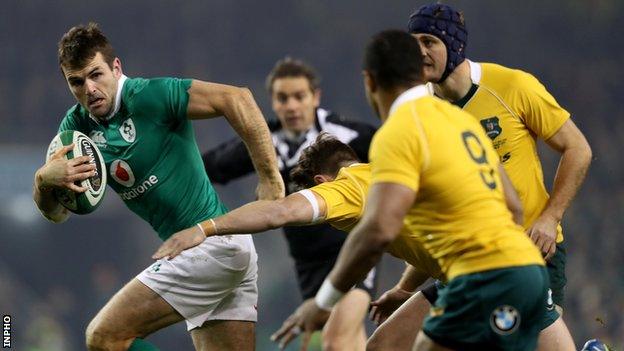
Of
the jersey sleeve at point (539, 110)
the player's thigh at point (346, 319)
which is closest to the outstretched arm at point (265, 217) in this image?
the player's thigh at point (346, 319)

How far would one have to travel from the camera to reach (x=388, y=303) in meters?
5.41

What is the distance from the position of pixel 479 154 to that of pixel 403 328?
1573 mm

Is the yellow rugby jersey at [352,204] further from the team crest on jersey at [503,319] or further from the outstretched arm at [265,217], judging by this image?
the team crest on jersey at [503,319]

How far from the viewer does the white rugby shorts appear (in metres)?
5.23

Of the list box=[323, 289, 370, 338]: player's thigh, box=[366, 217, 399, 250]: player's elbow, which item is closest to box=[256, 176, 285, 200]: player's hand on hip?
A: box=[323, 289, 370, 338]: player's thigh

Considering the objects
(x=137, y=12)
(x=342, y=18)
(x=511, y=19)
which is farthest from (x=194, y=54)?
(x=511, y=19)

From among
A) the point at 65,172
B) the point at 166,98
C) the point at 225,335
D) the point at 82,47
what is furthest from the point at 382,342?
the point at 82,47

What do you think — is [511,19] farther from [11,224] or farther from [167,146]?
[167,146]

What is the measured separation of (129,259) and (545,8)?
21.4ft

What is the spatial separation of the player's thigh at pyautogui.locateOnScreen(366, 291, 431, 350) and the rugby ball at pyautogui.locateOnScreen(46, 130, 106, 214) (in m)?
1.48

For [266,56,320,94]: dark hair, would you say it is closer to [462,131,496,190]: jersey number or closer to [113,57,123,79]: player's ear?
[113,57,123,79]: player's ear

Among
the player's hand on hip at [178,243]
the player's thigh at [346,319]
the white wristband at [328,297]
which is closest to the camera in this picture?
the white wristband at [328,297]

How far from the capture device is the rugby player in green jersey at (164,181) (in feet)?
17.0

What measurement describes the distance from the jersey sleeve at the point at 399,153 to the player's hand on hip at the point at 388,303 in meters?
1.79
